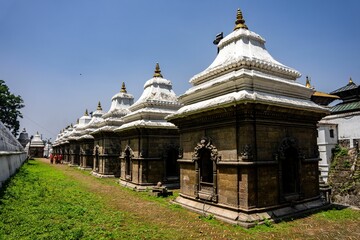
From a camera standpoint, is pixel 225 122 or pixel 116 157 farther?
pixel 116 157

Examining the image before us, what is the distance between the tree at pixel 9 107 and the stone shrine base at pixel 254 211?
176ft

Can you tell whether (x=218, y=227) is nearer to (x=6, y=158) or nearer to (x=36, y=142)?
(x=6, y=158)

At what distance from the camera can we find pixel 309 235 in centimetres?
788

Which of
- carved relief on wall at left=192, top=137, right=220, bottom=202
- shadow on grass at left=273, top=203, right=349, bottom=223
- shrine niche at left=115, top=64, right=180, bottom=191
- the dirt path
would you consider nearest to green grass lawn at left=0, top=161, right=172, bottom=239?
the dirt path

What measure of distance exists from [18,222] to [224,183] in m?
7.05

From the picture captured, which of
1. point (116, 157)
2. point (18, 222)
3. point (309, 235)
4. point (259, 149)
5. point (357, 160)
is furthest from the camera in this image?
point (357, 160)

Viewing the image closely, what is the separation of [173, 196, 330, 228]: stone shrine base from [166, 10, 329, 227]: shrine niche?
0.03m

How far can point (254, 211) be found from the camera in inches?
347

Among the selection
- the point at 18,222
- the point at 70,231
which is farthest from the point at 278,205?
the point at 18,222

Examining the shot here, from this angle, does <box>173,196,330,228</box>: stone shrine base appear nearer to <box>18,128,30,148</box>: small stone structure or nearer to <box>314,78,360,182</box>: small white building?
<box>314,78,360,182</box>: small white building

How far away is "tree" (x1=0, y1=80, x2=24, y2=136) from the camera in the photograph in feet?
169

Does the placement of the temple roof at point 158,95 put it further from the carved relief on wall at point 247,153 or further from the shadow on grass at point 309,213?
the shadow on grass at point 309,213

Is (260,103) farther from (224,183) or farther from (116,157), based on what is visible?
(116,157)

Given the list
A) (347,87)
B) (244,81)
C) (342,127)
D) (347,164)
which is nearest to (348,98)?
(347,87)
